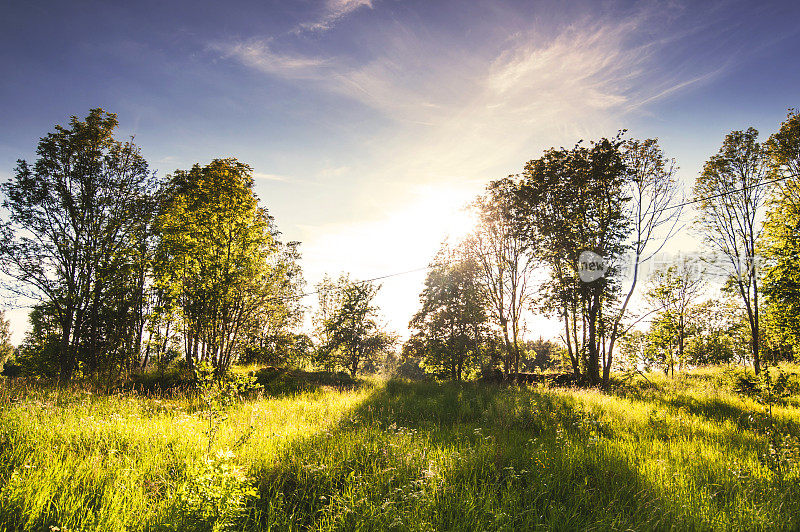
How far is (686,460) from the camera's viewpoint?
481cm

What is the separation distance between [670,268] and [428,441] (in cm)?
2545

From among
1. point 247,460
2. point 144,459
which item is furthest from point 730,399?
point 144,459

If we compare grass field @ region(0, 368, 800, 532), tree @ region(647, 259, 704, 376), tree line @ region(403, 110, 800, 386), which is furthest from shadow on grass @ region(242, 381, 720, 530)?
tree @ region(647, 259, 704, 376)

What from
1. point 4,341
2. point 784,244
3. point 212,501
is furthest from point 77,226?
point 4,341

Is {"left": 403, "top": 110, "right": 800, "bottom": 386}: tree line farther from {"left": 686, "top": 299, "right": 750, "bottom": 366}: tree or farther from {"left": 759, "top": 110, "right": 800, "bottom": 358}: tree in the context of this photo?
{"left": 686, "top": 299, "right": 750, "bottom": 366}: tree

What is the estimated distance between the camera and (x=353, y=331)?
3397 cm

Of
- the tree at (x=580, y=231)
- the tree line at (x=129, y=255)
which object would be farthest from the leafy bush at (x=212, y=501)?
the tree at (x=580, y=231)

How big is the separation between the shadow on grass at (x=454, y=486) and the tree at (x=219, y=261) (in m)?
9.16

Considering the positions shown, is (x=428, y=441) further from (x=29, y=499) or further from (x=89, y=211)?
(x=89, y=211)

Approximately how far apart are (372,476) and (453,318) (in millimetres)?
17376

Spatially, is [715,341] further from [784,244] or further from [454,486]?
[454,486]

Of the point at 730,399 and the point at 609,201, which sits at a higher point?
the point at 609,201

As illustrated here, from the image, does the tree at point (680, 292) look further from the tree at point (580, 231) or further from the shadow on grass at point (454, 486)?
the shadow on grass at point (454, 486)

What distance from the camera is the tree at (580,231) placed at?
15508 millimetres
